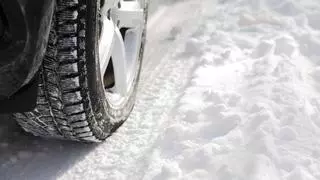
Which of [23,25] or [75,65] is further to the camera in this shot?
[75,65]

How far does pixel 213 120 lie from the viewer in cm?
264

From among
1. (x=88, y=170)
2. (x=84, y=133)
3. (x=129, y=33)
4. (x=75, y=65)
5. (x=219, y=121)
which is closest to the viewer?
(x=75, y=65)

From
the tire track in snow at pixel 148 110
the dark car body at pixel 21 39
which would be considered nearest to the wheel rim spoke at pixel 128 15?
the tire track in snow at pixel 148 110

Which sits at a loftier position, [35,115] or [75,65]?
[75,65]

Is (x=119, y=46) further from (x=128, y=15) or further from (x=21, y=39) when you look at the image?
(x=21, y=39)

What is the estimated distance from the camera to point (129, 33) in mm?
2947

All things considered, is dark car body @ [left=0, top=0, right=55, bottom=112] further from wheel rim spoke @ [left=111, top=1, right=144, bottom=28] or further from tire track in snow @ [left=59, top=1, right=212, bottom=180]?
wheel rim spoke @ [left=111, top=1, right=144, bottom=28]

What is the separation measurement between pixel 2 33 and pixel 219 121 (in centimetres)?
124

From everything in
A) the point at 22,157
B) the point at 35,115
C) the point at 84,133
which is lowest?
the point at 22,157

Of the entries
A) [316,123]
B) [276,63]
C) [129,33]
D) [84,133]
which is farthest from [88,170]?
[276,63]

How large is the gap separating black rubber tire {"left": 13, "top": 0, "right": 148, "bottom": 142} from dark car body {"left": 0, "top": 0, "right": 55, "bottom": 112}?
118 mm

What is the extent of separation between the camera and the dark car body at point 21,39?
159 cm

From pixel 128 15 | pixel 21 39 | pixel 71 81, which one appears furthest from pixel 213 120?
pixel 21 39

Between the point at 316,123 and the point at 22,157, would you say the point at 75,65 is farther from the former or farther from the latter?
the point at 316,123
